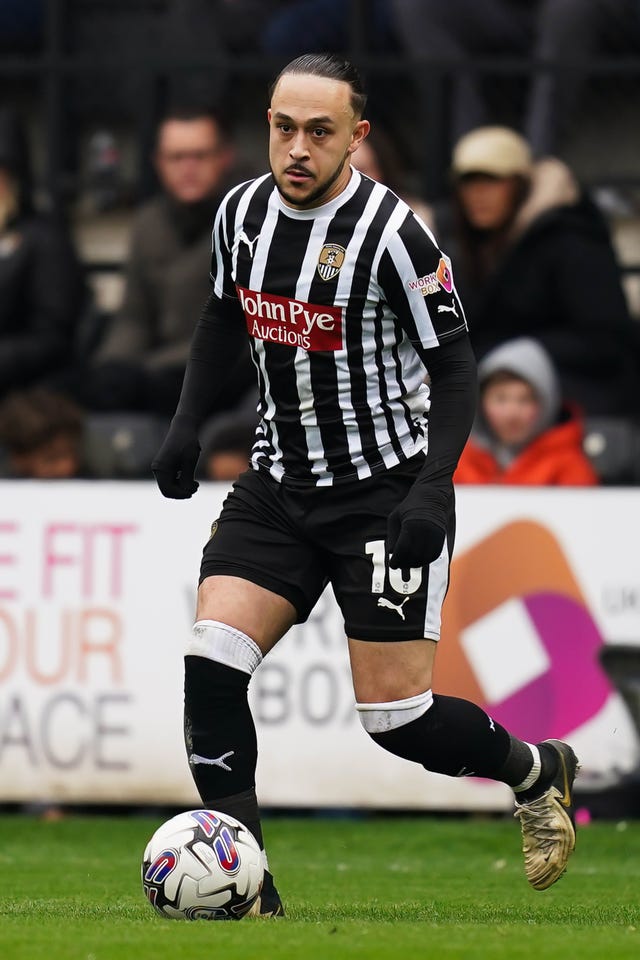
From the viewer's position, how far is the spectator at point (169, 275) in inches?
407

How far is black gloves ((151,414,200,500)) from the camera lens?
18.5 feet

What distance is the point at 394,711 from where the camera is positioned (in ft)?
17.6

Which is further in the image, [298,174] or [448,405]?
[448,405]

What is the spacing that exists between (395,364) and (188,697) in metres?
1.08

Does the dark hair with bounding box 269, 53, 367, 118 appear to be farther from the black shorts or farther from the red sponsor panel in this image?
the black shorts

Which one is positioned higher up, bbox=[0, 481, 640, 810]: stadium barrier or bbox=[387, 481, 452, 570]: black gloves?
bbox=[387, 481, 452, 570]: black gloves

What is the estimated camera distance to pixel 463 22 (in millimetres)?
11820

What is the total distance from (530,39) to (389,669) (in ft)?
23.8

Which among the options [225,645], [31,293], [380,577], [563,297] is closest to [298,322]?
[380,577]

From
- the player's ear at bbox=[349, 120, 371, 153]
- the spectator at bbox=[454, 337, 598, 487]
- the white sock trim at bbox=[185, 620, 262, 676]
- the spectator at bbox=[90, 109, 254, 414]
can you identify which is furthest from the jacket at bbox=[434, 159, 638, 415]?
the white sock trim at bbox=[185, 620, 262, 676]

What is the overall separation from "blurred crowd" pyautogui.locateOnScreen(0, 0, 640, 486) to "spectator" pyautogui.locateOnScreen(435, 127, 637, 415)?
1cm

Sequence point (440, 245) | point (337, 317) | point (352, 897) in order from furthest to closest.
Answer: point (440, 245) → point (352, 897) → point (337, 317)

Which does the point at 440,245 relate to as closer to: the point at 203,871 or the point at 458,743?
the point at 458,743

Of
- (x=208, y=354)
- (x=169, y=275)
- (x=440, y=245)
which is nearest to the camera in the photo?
(x=208, y=354)
